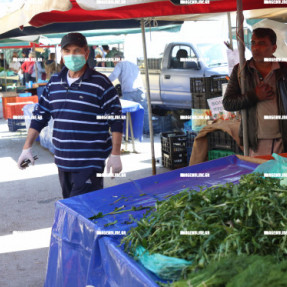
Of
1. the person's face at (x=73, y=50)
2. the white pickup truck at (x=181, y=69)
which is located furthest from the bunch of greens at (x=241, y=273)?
the white pickup truck at (x=181, y=69)

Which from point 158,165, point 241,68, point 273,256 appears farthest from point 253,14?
point 273,256

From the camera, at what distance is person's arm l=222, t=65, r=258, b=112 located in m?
4.67

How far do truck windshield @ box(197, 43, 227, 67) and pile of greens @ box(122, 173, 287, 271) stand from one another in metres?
9.71

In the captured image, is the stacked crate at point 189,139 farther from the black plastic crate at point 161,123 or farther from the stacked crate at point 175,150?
the black plastic crate at point 161,123

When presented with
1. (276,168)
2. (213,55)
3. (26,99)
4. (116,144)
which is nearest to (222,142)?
(116,144)

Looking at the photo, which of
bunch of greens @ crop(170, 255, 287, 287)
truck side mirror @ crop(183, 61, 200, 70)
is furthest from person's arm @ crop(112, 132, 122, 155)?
truck side mirror @ crop(183, 61, 200, 70)

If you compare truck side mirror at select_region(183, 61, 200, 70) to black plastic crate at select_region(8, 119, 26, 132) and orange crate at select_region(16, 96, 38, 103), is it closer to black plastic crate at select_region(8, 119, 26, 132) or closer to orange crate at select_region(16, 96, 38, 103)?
orange crate at select_region(16, 96, 38, 103)

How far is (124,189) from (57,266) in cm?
71

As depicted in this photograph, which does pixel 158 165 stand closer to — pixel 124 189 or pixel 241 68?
pixel 241 68

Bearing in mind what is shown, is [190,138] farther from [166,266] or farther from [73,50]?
[166,266]

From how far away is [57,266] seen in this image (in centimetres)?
345

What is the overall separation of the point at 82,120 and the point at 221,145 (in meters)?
2.91

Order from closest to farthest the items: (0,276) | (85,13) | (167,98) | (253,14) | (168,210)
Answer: (168,210)
(0,276)
(85,13)
(253,14)
(167,98)

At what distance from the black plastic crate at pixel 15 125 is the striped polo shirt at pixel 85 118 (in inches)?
397
